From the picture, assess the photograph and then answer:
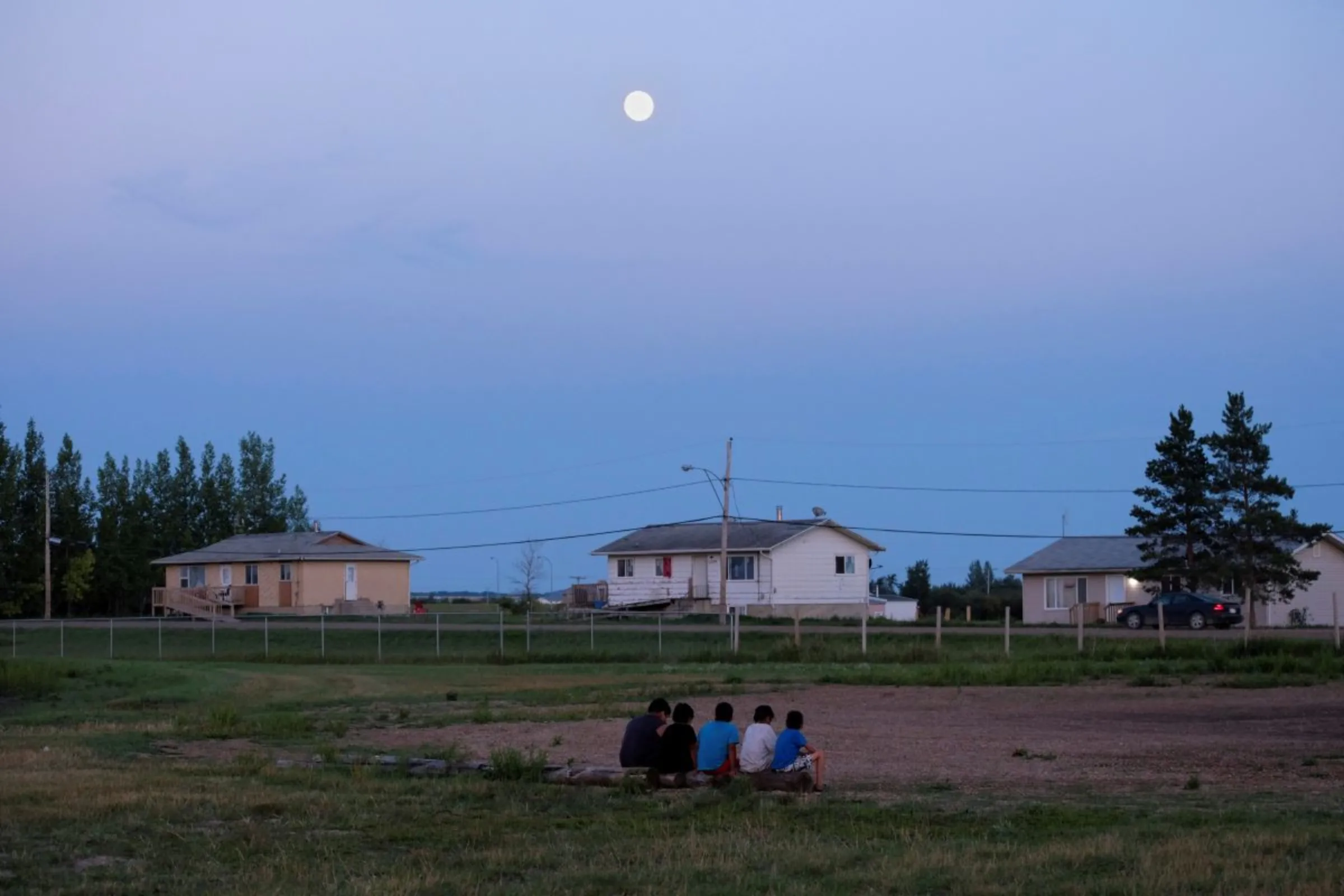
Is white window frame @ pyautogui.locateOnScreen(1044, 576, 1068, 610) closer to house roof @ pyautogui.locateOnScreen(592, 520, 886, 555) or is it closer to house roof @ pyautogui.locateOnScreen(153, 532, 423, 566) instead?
house roof @ pyautogui.locateOnScreen(592, 520, 886, 555)

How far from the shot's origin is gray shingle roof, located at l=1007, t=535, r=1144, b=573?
70.1 meters

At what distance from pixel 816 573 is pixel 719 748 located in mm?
58770

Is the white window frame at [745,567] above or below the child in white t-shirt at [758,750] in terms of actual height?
above

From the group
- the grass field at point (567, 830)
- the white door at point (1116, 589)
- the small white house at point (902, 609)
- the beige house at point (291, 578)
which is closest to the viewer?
the grass field at point (567, 830)

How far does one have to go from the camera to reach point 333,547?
8000cm

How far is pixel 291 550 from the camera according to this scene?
79.2m

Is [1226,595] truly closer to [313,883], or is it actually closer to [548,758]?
[548,758]

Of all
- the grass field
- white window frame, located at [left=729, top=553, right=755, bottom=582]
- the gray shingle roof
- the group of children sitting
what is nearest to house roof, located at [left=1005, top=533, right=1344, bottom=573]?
the gray shingle roof

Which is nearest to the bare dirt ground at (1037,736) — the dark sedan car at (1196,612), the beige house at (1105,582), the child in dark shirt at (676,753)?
the child in dark shirt at (676,753)

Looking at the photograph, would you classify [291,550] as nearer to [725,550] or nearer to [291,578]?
[291,578]

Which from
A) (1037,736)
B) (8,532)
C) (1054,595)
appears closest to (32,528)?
(8,532)

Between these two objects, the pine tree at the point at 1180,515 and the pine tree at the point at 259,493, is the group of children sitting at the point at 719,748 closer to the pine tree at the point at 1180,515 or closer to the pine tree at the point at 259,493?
the pine tree at the point at 1180,515

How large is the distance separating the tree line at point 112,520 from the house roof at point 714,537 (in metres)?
31.9

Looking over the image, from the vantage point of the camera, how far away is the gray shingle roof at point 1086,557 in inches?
2758
